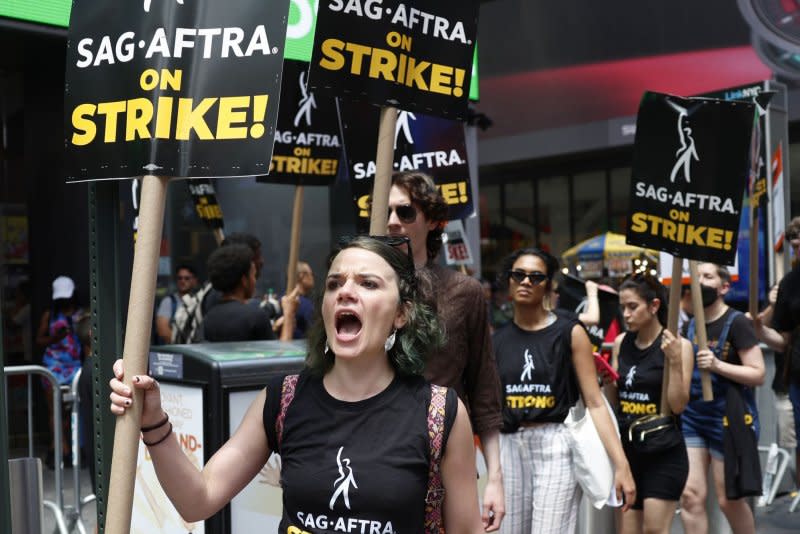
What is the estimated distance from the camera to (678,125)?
6367 millimetres

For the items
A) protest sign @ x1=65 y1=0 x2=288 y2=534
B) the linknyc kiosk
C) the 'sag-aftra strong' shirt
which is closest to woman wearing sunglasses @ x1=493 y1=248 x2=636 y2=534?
the linknyc kiosk

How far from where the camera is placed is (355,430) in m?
2.67

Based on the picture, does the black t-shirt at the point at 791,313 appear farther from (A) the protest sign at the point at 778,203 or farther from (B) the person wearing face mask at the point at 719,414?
(A) the protest sign at the point at 778,203

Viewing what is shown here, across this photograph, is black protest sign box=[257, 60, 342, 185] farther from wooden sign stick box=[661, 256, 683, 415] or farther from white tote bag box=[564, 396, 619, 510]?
white tote bag box=[564, 396, 619, 510]

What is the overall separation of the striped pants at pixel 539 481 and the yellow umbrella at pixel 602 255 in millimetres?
11231

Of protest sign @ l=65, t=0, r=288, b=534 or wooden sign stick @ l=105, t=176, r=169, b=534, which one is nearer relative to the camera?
wooden sign stick @ l=105, t=176, r=169, b=534

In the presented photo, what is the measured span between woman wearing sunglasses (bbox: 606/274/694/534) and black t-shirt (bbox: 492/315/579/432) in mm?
811

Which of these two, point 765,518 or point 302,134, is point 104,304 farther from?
point 765,518

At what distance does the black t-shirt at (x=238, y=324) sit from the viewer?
587 centimetres

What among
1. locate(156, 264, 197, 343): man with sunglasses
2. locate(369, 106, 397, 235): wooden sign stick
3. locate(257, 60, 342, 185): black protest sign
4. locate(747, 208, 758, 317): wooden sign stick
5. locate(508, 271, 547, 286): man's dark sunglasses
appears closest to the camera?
locate(369, 106, 397, 235): wooden sign stick

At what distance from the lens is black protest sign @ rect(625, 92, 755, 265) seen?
625 centimetres

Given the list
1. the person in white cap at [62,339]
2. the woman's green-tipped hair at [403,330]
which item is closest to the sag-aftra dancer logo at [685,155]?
the woman's green-tipped hair at [403,330]

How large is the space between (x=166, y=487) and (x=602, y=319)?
34.4ft

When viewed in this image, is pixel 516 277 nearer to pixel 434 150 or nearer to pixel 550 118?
pixel 434 150
